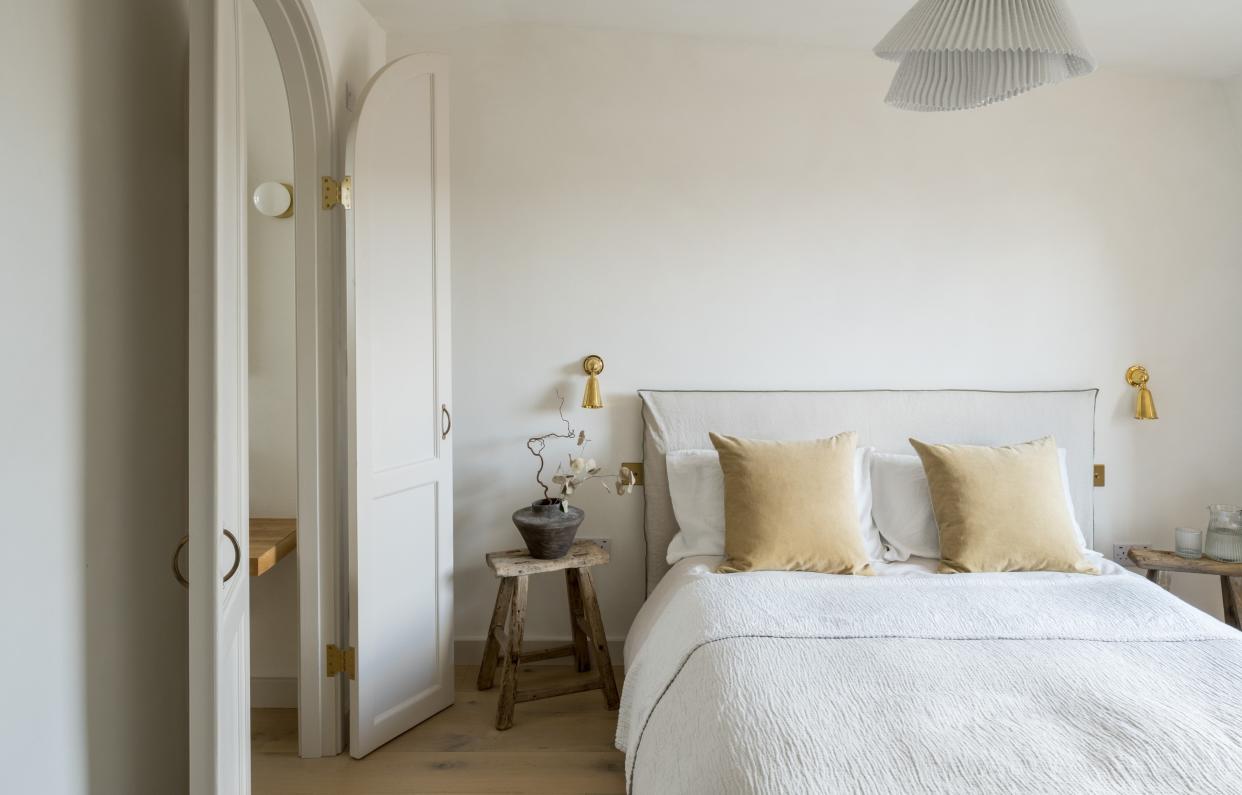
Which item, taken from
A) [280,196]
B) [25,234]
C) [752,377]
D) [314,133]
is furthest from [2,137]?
[752,377]

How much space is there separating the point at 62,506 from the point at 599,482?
79.0 inches

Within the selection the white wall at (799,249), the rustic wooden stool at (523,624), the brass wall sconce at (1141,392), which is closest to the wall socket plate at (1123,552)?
the white wall at (799,249)

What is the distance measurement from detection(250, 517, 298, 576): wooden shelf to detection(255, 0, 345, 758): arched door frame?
10 cm

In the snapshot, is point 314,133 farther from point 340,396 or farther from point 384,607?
point 384,607

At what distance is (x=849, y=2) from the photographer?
8.21ft

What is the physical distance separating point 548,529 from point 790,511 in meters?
0.83

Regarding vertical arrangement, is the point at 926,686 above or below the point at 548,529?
below

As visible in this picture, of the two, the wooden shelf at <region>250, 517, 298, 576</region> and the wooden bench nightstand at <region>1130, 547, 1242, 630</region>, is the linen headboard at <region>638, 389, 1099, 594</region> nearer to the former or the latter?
the wooden bench nightstand at <region>1130, 547, 1242, 630</region>

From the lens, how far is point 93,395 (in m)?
1.12

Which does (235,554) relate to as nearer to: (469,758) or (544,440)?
(469,758)

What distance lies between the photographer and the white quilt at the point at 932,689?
123 centimetres

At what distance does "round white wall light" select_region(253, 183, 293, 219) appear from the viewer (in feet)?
8.31

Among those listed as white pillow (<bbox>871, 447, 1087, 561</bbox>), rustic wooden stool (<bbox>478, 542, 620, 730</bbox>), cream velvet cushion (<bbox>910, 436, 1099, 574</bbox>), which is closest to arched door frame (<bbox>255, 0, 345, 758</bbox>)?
rustic wooden stool (<bbox>478, 542, 620, 730</bbox>)

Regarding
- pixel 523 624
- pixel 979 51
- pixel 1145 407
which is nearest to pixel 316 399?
pixel 523 624
